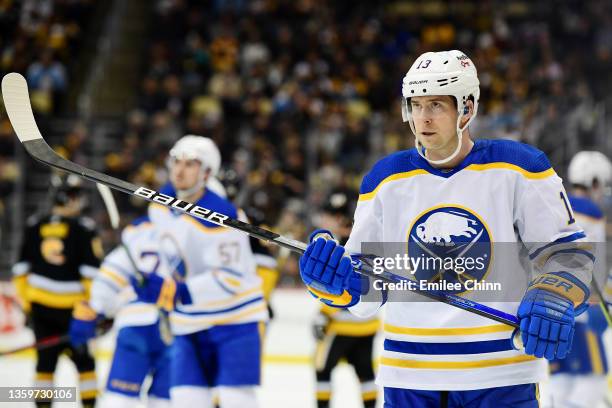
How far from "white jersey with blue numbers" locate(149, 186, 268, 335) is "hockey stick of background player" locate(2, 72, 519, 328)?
1045mm

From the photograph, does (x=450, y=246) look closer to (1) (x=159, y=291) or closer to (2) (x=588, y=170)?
(1) (x=159, y=291)

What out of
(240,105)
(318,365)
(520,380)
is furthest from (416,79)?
(240,105)

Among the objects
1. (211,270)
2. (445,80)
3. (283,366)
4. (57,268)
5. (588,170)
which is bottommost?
(283,366)

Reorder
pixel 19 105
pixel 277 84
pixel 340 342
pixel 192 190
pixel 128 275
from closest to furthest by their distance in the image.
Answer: pixel 19 105
pixel 192 190
pixel 128 275
pixel 340 342
pixel 277 84

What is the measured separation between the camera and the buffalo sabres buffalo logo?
2180mm

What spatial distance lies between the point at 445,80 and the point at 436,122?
102mm

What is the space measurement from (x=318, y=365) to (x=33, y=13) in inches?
337

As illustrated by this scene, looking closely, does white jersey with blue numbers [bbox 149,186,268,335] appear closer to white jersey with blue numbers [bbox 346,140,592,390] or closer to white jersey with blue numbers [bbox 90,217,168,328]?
white jersey with blue numbers [bbox 90,217,168,328]

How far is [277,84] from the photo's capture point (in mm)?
11031

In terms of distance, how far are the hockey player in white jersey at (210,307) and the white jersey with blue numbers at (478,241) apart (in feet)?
4.34

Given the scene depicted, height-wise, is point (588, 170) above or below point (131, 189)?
above

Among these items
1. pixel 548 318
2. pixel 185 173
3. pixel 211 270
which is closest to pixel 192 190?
pixel 185 173

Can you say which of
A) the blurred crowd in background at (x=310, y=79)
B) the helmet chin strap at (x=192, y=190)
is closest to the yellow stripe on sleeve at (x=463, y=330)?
the helmet chin strap at (x=192, y=190)

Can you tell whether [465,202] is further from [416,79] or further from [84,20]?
[84,20]
